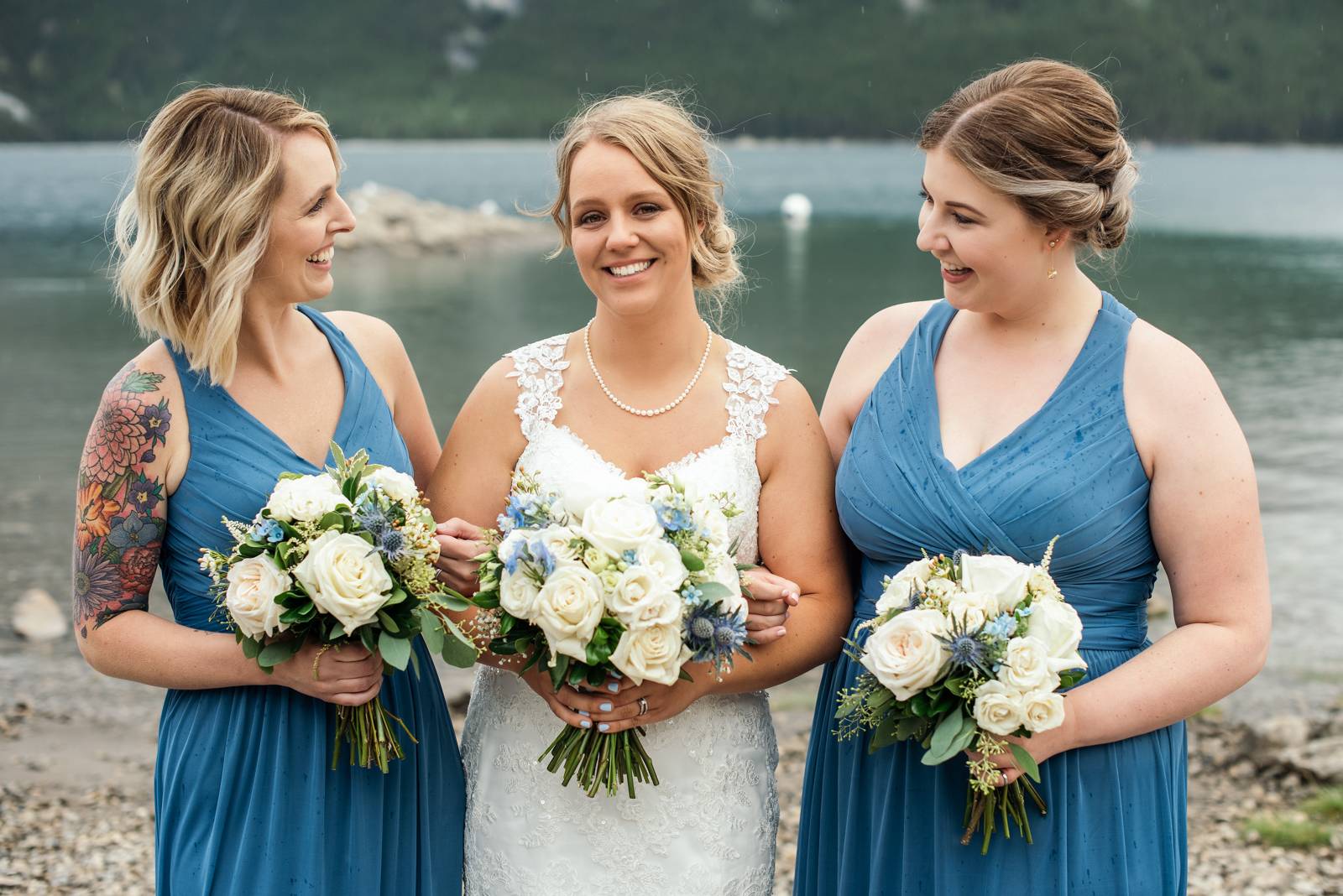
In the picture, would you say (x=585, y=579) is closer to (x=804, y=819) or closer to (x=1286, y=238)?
(x=804, y=819)

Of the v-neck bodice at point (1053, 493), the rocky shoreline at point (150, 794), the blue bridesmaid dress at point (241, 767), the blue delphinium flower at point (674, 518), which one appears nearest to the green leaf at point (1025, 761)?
the v-neck bodice at point (1053, 493)

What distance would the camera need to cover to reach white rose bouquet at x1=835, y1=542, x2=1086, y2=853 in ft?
10.4

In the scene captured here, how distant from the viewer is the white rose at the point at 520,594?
10.9ft

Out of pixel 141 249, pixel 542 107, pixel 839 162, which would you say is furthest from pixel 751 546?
pixel 542 107

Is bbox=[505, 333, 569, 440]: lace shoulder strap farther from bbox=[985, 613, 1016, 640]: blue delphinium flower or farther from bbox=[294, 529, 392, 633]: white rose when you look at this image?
bbox=[985, 613, 1016, 640]: blue delphinium flower

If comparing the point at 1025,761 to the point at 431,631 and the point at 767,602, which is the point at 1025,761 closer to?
the point at 767,602

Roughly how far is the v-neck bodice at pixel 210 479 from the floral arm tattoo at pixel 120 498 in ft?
0.23

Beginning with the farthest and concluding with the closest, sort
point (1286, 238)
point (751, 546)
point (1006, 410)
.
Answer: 1. point (1286, 238)
2. point (751, 546)
3. point (1006, 410)

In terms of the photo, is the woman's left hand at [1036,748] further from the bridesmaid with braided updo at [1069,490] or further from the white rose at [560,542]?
the white rose at [560,542]

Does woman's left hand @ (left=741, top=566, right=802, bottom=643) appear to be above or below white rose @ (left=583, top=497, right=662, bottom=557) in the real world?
below

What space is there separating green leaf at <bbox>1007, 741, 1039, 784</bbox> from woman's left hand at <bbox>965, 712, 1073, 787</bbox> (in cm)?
1

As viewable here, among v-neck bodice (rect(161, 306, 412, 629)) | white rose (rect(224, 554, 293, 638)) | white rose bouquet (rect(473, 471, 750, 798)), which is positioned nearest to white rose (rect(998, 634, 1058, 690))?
white rose bouquet (rect(473, 471, 750, 798))

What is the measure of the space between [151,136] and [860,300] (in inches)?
1515

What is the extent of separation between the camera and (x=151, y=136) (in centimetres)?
371
